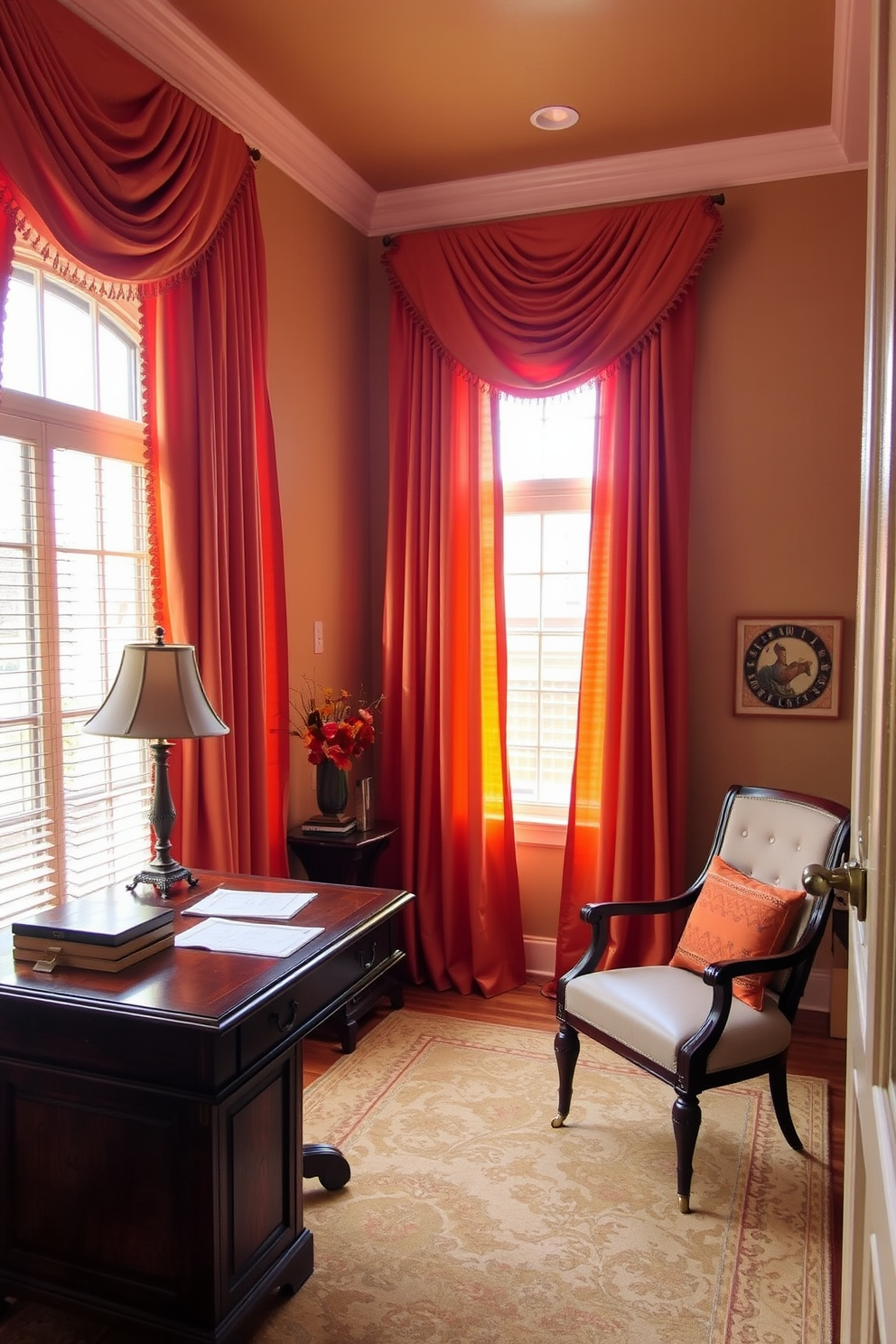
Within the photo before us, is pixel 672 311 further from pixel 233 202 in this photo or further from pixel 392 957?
pixel 392 957

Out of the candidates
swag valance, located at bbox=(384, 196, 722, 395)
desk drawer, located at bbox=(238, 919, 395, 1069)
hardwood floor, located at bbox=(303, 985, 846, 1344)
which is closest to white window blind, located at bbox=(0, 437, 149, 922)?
desk drawer, located at bbox=(238, 919, 395, 1069)

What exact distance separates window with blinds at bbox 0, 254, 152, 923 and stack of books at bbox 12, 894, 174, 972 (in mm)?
537

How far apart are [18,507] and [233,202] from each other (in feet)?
4.05

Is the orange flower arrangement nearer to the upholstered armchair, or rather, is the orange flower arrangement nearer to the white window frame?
the white window frame

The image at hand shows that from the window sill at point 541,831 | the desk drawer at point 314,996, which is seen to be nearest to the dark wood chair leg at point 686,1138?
the desk drawer at point 314,996

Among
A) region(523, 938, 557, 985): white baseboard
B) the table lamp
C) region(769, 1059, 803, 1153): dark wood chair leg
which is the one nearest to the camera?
the table lamp

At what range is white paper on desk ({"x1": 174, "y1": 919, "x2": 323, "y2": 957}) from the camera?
1947mm

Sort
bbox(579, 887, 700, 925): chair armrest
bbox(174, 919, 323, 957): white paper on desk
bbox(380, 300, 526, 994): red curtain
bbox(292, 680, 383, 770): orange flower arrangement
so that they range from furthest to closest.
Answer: bbox(380, 300, 526, 994): red curtain < bbox(292, 680, 383, 770): orange flower arrangement < bbox(579, 887, 700, 925): chair armrest < bbox(174, 919, 323, 957): white paper on desk

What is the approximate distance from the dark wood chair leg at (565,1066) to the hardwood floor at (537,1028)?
0.43ft

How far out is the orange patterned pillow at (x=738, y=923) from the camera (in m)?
2.67

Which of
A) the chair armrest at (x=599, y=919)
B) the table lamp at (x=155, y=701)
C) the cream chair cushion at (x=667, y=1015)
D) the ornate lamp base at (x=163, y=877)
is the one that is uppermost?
the table lamp at (x=155, y=701)

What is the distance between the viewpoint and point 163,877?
2.31 metres

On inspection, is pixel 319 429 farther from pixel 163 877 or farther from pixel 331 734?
pixel 163 877

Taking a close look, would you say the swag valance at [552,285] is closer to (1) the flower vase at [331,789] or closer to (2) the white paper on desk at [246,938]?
(1) the flower vase at [331,789]
